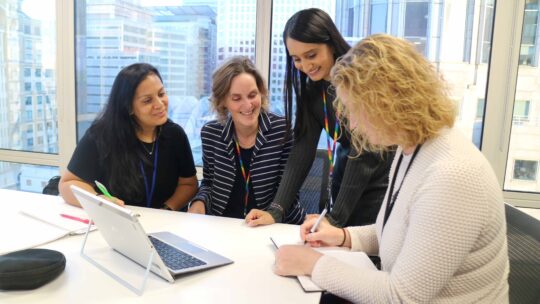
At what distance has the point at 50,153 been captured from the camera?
309cm

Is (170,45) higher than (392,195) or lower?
higher

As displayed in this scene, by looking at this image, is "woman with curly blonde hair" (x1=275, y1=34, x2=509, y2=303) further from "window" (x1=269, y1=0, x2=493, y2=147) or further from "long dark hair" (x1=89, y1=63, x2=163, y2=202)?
"window" (x1=269, y1=0, x2=493, y2=147)

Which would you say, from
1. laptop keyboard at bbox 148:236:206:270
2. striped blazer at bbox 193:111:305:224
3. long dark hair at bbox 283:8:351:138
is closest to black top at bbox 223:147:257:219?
striped blazer at bbox 193:111:305:224

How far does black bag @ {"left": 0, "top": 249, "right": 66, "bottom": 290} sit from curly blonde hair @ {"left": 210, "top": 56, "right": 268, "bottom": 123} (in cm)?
98

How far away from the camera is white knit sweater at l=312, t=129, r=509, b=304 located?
32.8 inches

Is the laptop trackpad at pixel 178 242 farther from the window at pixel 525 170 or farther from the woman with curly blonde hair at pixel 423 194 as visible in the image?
the window at pixel 525 170

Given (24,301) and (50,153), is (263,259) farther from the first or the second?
(50,153)

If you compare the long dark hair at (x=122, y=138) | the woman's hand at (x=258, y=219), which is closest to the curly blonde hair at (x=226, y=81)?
the long dark hair at (x=122, y=138)

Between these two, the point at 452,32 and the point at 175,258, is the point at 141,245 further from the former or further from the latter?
the point at 452,32

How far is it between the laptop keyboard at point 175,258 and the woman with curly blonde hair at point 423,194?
342mm

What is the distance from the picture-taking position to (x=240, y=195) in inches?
74.2

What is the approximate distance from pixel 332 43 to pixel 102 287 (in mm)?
1046

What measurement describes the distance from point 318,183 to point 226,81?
0.60 metres

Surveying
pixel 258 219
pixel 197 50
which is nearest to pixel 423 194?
pixel 258 219
